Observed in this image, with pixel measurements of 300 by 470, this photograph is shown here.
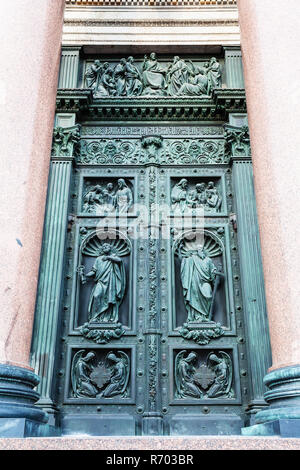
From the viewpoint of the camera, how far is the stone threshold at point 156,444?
2826mm

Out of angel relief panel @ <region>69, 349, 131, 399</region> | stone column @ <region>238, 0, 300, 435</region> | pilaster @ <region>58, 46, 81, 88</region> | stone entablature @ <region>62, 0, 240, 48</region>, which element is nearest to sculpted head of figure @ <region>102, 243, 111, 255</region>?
angel relief panel @ <region>69, 349, 131, 399</region>

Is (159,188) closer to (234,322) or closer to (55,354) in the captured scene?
(234,322)

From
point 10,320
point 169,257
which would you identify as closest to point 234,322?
point 169,257

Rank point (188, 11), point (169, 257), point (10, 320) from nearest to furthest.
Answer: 1. point (10, 320)
2. point (169, 257)
3. point (188, 11)

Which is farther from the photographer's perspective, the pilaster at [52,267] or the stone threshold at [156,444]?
the pilaster at [52,267]

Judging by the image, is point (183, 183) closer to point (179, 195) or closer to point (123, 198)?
point (179, 195)

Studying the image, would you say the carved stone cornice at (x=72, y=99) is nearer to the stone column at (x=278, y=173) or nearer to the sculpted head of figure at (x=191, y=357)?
the stone column at (x=278, y=173)

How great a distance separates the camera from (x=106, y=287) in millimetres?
8672

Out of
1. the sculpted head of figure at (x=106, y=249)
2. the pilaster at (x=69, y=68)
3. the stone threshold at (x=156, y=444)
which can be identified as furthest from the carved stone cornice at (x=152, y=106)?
the stone threshold at (x=156, y=444)

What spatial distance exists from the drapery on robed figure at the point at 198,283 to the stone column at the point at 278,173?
13.7ft

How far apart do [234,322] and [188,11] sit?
7.50 meters

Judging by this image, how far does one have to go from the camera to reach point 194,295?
28.4 ft

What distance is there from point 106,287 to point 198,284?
1766mm

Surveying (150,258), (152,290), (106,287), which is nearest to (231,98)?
(150,258)
